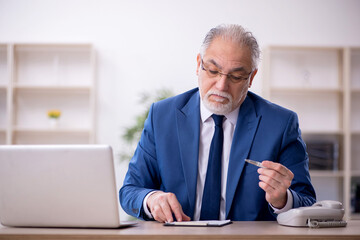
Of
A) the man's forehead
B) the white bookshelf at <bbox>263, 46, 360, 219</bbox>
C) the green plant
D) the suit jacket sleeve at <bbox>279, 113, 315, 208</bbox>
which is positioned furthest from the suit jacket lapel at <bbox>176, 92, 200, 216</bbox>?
the white bookshelf at <bbox>263, 46, 360, 219</bbox>

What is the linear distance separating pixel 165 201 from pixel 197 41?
3610 mm

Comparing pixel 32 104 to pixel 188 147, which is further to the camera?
pixel 32 104

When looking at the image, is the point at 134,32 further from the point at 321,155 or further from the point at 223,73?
the point at 223,73

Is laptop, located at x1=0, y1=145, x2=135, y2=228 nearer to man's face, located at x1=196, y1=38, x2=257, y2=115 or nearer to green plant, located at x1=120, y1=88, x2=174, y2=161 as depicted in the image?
man's face, located at x1=196, y1=38, x2=257, y2=115

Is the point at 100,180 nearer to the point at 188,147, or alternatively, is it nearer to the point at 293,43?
the point at 188,147

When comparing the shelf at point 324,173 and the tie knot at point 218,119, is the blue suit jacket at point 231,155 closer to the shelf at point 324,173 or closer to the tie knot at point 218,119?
the tie knot at point 218,119

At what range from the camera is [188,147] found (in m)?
1.89

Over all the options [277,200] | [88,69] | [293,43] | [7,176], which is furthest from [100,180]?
[293,43]

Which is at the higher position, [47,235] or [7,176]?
[7,176]

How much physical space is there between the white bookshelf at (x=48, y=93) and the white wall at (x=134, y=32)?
0.14m

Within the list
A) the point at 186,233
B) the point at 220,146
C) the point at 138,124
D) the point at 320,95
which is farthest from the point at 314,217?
the point at 320,95

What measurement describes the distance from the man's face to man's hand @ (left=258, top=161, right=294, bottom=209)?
461 mm

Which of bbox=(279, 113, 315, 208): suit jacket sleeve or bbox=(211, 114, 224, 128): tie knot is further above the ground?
bbox=(211, 114, 224, 128): tie knot

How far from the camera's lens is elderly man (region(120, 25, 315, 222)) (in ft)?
5.88
